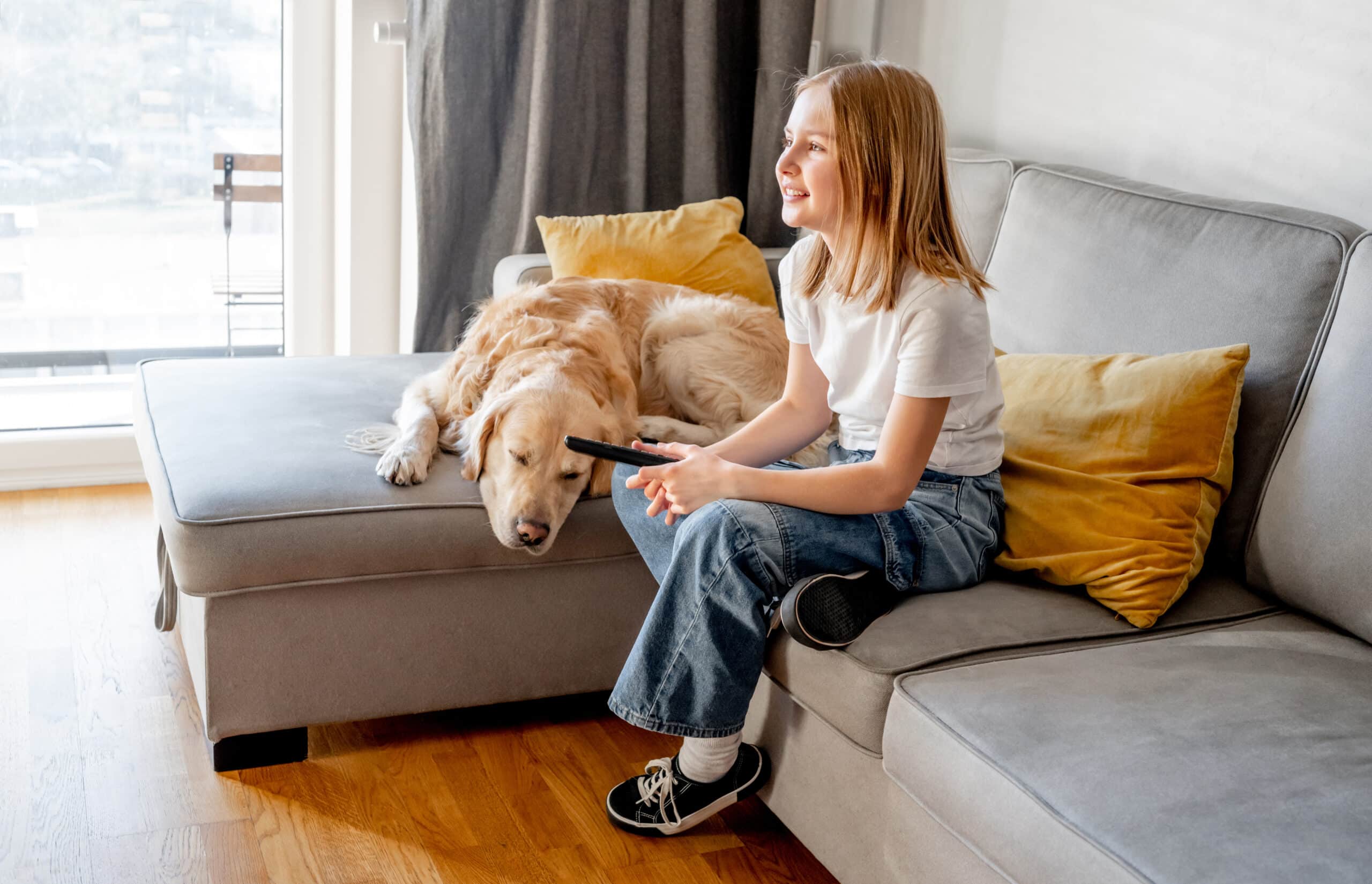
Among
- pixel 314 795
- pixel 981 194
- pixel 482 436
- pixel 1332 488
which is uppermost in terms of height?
pixel 981 194

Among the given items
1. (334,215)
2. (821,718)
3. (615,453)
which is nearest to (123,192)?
(334,215)

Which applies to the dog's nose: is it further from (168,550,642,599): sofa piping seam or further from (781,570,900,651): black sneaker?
(781,570,900,651): black sneaker

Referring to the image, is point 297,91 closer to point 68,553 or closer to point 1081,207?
point 68,553

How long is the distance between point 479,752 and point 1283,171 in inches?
70.6

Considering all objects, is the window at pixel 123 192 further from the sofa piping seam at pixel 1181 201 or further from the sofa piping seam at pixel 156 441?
the sofa piping seam at pixel 1181 201

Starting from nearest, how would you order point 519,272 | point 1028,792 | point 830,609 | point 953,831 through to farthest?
point 1028,792, point 953,831, point 830,609, point 519,272

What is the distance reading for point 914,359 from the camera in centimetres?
164

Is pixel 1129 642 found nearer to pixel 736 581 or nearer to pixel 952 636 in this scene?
pixel 952 636

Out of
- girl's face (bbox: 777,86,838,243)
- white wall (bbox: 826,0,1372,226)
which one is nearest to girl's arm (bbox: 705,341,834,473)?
girl's face (bbox: 777,86,838,243)

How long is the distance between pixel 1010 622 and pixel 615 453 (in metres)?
0.60

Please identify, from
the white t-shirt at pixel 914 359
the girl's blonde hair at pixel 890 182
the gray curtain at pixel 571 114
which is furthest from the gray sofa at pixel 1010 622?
the gray curtain at pixel 571 114

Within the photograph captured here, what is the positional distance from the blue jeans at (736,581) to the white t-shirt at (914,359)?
14 centimetres

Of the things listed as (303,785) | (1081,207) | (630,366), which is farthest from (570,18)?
(303,785)

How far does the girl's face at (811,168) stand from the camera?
1680mm
